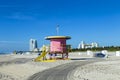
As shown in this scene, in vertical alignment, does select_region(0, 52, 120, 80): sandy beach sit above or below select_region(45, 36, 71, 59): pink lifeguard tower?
below

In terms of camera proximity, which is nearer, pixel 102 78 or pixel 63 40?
pixel 102 78

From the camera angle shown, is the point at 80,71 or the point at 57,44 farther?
the point at 57,44

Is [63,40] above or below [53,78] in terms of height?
above

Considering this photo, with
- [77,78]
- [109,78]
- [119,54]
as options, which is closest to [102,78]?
[109,78]

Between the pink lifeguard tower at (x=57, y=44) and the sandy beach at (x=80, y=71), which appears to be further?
the pink lifeguard tower at (x=57, y=44)

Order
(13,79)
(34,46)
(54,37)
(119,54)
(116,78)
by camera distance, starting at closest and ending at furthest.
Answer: (116,78)
(13,79)
(54,37)
(119,54)
(34,46)

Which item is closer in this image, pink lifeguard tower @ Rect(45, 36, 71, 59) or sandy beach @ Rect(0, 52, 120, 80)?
sandy beach @ Rect(0, 52, 120, 80)

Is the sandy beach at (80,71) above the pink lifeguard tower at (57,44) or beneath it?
beneath

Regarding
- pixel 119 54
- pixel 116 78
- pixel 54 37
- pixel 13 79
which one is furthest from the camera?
pixel 119 54

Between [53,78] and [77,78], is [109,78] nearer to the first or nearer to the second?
[77,78]

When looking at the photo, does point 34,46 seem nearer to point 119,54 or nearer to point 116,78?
point 119,54

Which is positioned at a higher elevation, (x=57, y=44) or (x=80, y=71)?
(x=57, y=44)

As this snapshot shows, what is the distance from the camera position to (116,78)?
24.5 m

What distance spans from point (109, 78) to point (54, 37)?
30102 millimetres
